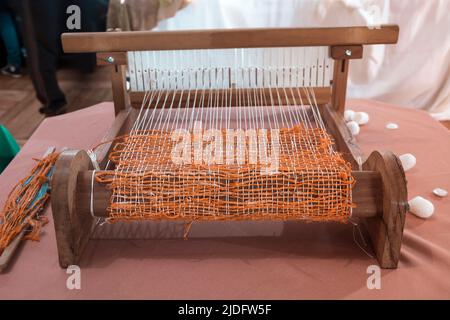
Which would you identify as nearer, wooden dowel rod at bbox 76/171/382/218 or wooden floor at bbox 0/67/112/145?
wooden dowel rod at bbox 76/171/382/218

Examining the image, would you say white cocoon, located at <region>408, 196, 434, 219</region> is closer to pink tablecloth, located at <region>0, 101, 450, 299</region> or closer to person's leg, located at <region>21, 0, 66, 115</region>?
pink tablecloth, located at <region>0, 101, 450, 299</region>

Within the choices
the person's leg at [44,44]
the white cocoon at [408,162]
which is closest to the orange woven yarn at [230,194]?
the white cocoon at [408,162]

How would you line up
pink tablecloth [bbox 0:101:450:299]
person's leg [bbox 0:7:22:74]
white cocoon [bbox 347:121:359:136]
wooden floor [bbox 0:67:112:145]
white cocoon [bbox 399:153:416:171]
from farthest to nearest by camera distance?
person's leg [bbox 0:7:22:74], wooden floor [bbox 0:67:112:145], white cocoon [bbox 347:121:359:136], white cocoon [bbox 399:153:416:171], pink tablecloth [bbox 0:101:450:299]

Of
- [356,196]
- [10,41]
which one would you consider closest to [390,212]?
[356,196]

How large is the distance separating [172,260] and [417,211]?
0.58 meters

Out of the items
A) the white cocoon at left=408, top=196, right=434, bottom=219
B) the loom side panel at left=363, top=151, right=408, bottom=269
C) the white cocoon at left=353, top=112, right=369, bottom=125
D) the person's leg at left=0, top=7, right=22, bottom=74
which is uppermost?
the loom side panel at left=363, top=151, right=408, bottom=269

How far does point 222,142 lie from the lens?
125 centimetres

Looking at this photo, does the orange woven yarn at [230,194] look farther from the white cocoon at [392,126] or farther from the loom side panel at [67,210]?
the white cocoon at [392,126]

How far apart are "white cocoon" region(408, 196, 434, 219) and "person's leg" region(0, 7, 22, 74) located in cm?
339

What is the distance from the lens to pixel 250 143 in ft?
4.05

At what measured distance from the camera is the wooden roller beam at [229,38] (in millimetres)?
1375

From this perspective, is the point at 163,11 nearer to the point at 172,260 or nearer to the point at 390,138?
the point at 390,138

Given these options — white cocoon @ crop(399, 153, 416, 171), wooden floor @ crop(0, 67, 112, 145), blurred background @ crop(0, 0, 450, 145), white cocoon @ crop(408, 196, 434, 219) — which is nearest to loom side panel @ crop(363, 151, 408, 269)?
white cocoon @ crop(408, 196, 434, 219)

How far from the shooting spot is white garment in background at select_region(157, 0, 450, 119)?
2.63 meters
